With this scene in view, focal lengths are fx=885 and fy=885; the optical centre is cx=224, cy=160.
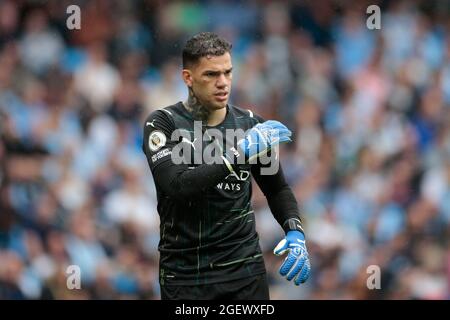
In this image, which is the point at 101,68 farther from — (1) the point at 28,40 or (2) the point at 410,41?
(2) the point at 410,41

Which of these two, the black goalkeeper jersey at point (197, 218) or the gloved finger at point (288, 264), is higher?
the black goalkeeper jersey at point (197, 218)

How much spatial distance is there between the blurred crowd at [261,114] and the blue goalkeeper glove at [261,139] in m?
3.62

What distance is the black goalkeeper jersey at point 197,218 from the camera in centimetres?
425

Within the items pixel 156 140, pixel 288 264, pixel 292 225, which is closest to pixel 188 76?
pixel 156 140

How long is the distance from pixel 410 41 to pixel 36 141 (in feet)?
11.9

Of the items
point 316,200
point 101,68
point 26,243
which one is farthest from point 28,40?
point 316,200

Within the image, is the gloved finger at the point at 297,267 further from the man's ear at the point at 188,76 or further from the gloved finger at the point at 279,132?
the man's ear at the point at 188,76

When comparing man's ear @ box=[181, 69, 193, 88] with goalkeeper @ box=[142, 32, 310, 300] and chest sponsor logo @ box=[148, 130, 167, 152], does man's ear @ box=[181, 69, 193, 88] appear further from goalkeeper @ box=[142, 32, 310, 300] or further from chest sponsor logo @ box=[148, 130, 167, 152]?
chest sponsor logo @ box=[148, 130, 167, 152]

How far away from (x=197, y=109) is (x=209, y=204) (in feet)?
1.67

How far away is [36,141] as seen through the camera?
318 inches

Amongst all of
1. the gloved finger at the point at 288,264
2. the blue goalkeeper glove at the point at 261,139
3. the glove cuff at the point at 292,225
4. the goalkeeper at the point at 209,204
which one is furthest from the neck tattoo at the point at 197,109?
the gloved finger at the point at 288,264

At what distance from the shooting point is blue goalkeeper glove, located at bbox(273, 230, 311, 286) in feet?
14.0

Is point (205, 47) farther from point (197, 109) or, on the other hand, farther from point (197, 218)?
point (197, 218)
